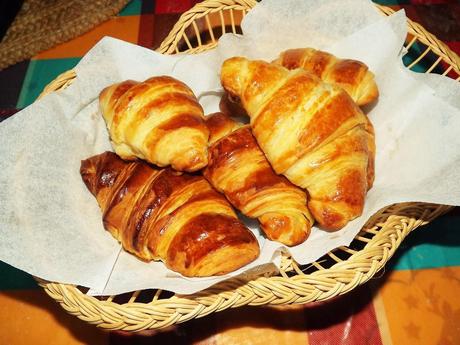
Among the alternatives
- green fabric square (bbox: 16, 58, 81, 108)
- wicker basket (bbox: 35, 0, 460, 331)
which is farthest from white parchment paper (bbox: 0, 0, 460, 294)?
green fabric square (bbox: 16, 58, 81, 108)

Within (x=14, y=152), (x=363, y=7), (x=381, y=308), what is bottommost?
(x=381, y=308)

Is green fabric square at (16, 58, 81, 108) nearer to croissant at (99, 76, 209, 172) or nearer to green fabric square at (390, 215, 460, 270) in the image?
croissant at (99, 76, 209, 172)

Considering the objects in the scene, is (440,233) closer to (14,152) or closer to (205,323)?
(205,323)

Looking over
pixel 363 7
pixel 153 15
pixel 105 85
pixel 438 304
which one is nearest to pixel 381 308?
pixel 438 304

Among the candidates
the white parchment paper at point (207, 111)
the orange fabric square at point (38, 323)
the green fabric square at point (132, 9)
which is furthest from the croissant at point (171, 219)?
the green fabric square at point (132, 9)

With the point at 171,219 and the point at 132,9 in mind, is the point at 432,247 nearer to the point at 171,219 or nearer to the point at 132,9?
the point at 171,219

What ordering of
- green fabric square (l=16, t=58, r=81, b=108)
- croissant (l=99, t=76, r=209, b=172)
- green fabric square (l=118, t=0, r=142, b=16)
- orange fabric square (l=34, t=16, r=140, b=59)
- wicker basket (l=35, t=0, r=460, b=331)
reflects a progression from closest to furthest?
wicker basket (l=35, t=0, r=460, b=331)
croissant (l=99, t=76, r=209, b=172)
green fabric square (l=16, t=58, r=81, b=108)
orange fabric square (l=34, t=16, r=140, b=59)
green fabric square (l=118, t=0, r=142, b=16)

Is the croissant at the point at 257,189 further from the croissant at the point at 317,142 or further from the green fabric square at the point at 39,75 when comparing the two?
the green fabric square at the point at 39,75
